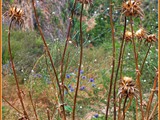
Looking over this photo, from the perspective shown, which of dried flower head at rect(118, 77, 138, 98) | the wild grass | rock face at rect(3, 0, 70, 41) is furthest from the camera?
rock face at rect(3, 0, 70, 41)

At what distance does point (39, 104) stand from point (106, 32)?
9.24 feet

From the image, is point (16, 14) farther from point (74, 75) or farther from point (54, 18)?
point (54, 18)

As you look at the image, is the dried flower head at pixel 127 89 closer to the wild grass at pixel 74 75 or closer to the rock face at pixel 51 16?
the wild grass at pixel 74 75

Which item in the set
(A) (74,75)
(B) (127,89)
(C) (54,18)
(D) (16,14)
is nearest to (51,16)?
(C) (54,18)

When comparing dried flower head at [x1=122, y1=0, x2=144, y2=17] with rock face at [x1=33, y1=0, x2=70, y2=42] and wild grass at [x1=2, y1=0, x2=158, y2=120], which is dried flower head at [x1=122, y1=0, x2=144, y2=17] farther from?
rock face at [x1=33, y1=0, x2=70, y2=42]

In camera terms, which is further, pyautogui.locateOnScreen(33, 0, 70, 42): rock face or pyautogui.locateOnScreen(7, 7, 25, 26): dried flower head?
pyautogui.locateOnScreen(33, 0, 70, 42): rock face

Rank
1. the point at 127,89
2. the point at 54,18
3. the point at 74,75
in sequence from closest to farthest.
A: the point at 127,89 → the point at 74,75 → the point at 54,18

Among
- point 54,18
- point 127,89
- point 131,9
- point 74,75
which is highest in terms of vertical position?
point 54,18

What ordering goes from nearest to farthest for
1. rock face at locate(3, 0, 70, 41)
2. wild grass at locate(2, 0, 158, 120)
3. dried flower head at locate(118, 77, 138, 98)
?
dried flower head at locate(118, 77, 138, 98) < wild grass at locate(2, 0, 158, 120) < rock face at locate(3, 0, 70, 41)

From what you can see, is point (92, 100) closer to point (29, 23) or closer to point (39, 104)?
point (39, 104)

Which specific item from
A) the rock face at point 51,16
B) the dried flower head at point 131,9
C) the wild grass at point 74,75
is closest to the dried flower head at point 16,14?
the dried flower head at point 131,9

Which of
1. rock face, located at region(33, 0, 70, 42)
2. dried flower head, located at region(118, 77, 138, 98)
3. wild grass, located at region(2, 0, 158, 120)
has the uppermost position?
rock face, located at region(33, 0, 70, 42)

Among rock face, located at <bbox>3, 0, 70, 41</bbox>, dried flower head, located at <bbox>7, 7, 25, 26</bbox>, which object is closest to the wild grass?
rock face, located at <bbox>3, 0, 70, 41</bbox>

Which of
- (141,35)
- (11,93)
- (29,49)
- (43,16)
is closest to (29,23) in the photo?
(43,16)
